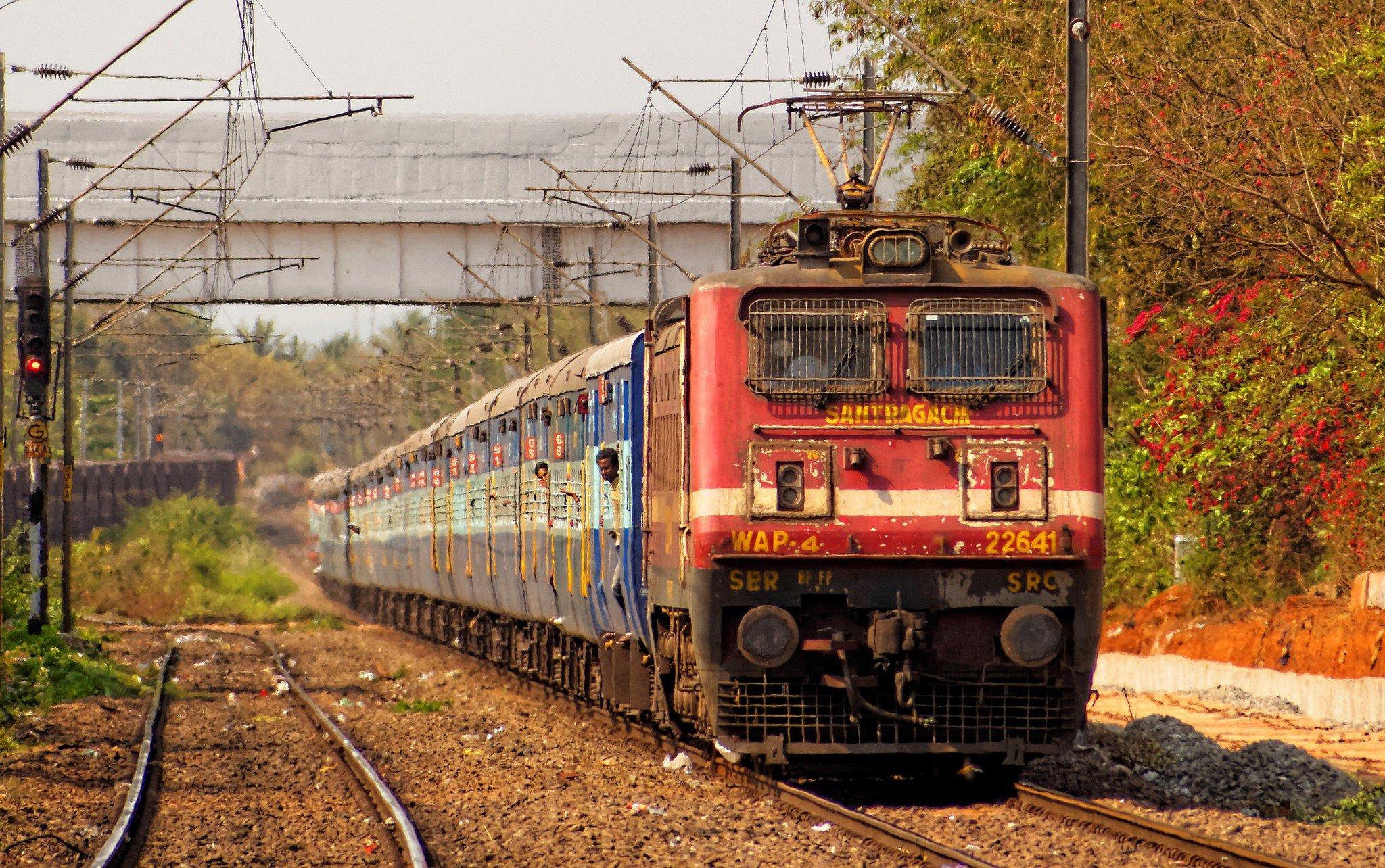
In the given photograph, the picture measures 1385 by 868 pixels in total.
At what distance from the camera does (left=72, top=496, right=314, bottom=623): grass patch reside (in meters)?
49.2

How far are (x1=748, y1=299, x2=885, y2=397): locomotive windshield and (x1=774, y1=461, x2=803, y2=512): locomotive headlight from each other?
0.43 m

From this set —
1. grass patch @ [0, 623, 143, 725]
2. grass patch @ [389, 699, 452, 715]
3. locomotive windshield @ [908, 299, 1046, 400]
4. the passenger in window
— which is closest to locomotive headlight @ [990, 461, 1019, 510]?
locomotive windshield @ [908, 299, 1046, 400]

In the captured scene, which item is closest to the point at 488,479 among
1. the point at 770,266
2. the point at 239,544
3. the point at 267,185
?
the point at 770,266

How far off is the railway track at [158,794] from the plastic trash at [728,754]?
1834 mm

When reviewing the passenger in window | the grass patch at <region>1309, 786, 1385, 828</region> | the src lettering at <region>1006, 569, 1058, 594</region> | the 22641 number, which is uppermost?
the passenger in window

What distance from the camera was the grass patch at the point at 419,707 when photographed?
19828mm

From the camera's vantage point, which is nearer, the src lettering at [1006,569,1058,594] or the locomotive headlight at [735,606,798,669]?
the locomotive headlight at [735,606,798,669]

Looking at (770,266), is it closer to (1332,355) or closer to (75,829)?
(75,829)

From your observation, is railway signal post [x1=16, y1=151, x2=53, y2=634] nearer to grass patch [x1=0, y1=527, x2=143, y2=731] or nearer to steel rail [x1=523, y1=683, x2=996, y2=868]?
grass patch [x1=0, y1=527, x2=143, y2=731]

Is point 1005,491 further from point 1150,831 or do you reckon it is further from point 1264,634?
point 1264,634

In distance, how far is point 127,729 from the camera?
728 inches

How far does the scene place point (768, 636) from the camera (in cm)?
1067

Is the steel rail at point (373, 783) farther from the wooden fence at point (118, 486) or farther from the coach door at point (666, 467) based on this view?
the wooden fence at point (118, 486)

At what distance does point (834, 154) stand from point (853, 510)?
96.7 ft
